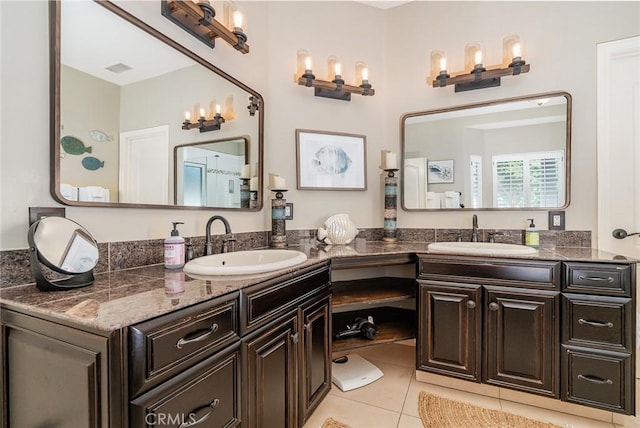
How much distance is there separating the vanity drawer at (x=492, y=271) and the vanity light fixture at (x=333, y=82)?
54.2 inches

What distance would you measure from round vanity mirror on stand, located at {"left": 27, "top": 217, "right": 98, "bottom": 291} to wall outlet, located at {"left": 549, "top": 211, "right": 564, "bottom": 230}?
257cm

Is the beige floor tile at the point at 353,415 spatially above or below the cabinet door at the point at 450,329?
below

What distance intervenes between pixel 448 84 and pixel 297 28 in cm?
124

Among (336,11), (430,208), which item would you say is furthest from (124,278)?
(336,11)

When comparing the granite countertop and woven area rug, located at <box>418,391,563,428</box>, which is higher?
the granite countertop

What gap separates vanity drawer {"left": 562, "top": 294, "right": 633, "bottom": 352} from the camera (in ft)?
4.91

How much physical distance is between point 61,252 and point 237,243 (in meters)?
1.01

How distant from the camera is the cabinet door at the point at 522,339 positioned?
1.61 metres

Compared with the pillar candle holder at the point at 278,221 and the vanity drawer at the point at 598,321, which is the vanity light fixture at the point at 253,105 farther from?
the vanity drawer at the point at 598,321

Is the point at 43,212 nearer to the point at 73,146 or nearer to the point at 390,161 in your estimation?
the point at 73,146

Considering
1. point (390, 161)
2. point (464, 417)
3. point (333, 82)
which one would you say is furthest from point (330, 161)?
point (464, 417)

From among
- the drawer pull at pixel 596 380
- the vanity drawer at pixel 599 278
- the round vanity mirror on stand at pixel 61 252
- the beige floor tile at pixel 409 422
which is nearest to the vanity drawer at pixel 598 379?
the drawer pull at pixel 596 380

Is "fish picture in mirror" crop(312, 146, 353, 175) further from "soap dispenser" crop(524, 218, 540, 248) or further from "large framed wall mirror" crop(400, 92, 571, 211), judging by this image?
"soap dispenser" crop(524, 218, 540, 248)

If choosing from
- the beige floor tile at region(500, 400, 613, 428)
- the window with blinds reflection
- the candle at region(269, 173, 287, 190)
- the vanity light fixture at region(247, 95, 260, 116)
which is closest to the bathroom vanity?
the beige floor tile at region(500, 400, 613, 428)
